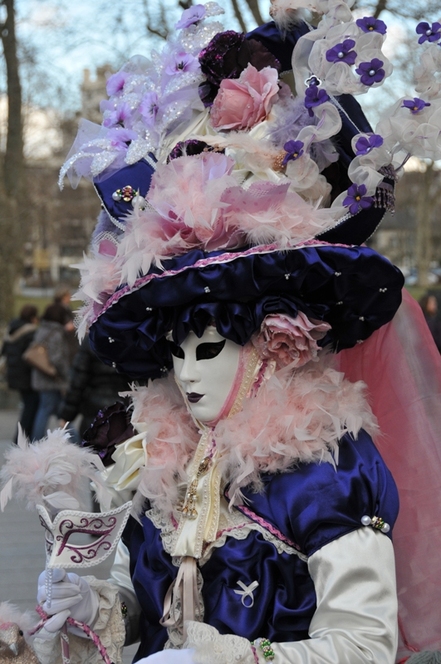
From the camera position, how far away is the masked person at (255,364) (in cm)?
193

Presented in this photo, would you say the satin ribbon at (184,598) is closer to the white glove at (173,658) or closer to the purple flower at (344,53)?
the white glove at (173,658)

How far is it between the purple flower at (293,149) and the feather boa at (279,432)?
0.51 meters

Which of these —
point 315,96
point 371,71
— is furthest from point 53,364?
point 371,71

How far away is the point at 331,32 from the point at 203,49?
1.56ft

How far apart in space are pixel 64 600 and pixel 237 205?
3.36ft

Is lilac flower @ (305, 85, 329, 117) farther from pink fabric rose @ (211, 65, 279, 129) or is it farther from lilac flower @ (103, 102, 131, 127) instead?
lilac flower @ (103, 102, 131, 127)

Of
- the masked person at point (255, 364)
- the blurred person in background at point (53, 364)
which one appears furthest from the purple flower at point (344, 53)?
the blurred person in background at point (53, 364)

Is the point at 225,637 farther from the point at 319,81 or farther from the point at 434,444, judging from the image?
the point at 319,81

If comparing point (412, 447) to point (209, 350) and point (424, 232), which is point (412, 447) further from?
point (424, 232)

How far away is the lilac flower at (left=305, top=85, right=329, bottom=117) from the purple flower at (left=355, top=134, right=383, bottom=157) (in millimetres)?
137

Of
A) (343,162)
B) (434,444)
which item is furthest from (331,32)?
(434,444)

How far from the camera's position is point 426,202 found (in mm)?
32000

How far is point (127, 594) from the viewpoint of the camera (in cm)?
231

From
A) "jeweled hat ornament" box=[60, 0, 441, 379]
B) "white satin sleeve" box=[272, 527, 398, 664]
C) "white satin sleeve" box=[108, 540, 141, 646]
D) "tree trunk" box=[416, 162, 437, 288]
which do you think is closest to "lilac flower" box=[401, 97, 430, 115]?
"jeweled hat ornament" box=[60, 0, 441, 379]
